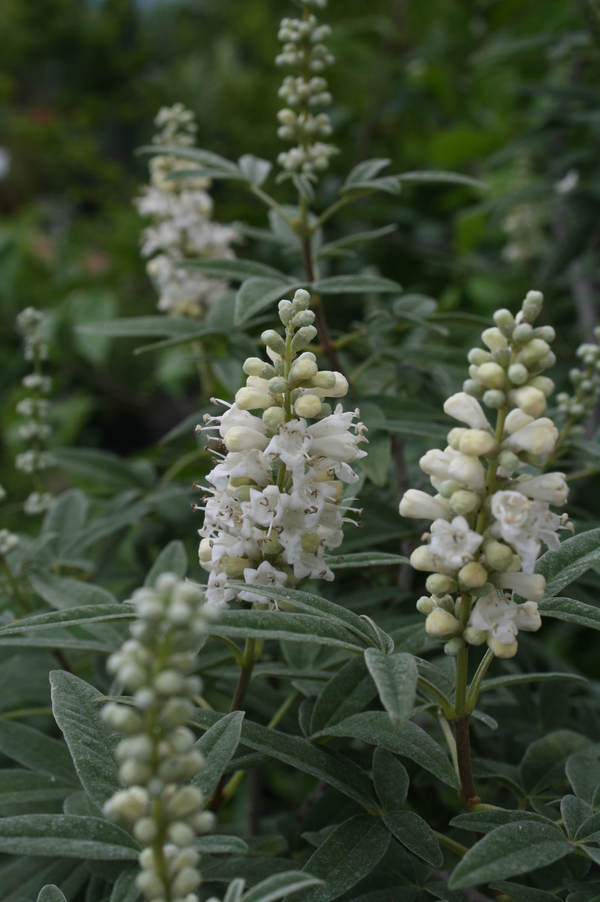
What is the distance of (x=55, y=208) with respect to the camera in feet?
24.5

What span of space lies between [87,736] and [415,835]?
16.7 inches

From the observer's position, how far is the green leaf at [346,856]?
33.7 inches

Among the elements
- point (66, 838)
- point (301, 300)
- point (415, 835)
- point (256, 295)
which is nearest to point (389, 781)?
point (415, 835)

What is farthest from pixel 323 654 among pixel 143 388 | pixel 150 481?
pixel 143 388

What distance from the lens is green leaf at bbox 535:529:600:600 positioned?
0.97 m

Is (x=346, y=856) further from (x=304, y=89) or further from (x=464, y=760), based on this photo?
(x=304, y=89)

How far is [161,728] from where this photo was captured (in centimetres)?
66

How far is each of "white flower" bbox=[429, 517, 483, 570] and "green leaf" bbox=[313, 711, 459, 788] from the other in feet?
0.79

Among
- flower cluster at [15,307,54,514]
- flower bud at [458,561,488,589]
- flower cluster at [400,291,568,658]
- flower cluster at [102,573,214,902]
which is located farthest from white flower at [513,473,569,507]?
flower cluster at [15,307,54,514]

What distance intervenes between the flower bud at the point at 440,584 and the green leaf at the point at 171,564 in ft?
1.90

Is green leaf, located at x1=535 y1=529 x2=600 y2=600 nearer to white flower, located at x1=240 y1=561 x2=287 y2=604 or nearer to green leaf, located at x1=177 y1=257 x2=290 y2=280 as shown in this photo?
white flower, located at x1=240 y1=561 x2=287 y2=604

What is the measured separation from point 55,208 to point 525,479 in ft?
24.6

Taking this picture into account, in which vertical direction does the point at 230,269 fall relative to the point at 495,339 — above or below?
above

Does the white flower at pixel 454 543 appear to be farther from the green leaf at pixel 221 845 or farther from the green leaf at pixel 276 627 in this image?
the green leaf at pixel 221 845
